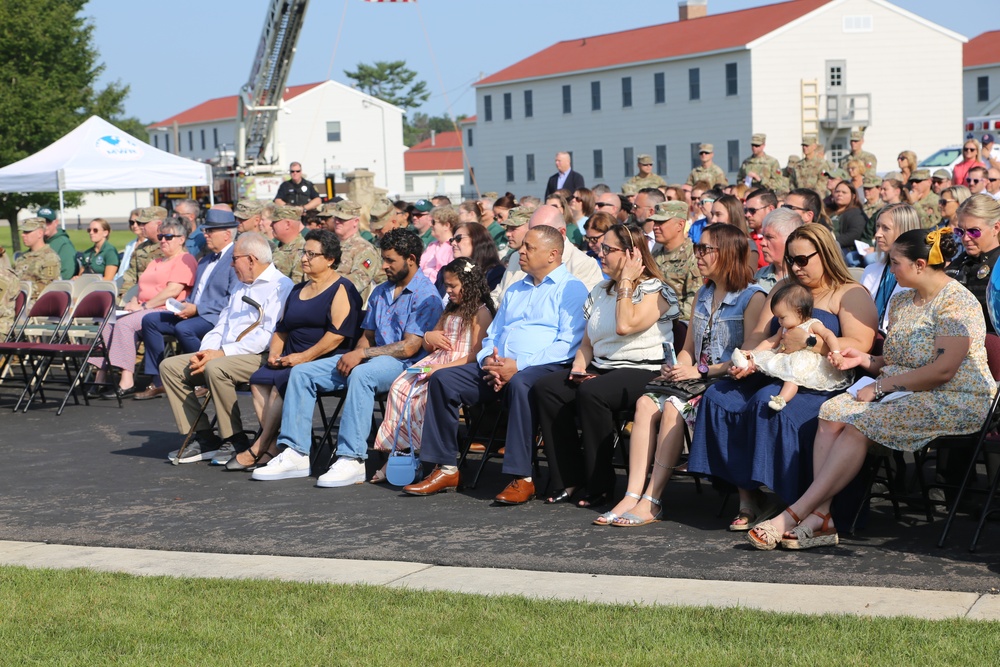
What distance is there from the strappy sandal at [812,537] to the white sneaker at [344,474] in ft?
10.1

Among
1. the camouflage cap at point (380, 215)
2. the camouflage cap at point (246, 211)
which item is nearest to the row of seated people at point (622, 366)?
the camouflage cap at point (246, 211)

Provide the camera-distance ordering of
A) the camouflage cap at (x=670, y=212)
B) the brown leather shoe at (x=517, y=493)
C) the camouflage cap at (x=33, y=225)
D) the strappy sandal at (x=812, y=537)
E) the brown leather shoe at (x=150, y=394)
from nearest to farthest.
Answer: the strappy sandal at (x=812, y=537) → the brown leather shoe at (x=517, y=493) → the camouflage cap at (x=670, y=212) → the brown leather shoe at (x=150, y=394) → the camouflage cap at (x=33, y=225)

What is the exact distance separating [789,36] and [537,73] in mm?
13118

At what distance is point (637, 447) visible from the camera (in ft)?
22.2

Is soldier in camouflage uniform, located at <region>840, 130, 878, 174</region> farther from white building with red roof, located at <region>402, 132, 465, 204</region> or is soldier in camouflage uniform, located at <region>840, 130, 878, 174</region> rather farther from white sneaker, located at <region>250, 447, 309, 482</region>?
white building with red roof, located at <region>402, 132, 465, 204</region>

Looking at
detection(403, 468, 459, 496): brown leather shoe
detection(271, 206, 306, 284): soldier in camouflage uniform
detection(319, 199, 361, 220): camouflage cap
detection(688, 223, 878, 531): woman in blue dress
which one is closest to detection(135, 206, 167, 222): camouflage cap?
detection(271, 206, 306, 284): soldier in camouflage uniform

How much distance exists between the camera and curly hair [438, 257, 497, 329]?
809cm

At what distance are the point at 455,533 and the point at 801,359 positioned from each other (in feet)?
6.50

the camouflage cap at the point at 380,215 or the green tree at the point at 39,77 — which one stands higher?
the green tree at the point at 39,77

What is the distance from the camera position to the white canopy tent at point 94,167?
18.9m

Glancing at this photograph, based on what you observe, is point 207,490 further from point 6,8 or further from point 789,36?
point 789,36

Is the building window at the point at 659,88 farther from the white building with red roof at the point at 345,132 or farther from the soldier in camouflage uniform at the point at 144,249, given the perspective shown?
the soldier in camouflage uniform at the point at 144,249

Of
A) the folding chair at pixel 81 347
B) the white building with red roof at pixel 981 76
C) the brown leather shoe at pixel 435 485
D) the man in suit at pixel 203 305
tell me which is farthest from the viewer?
the white building with red roof at pixel 981 76

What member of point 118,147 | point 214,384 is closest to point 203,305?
point 214,384
